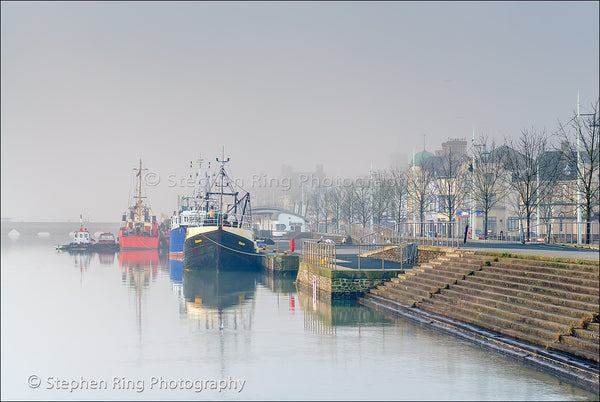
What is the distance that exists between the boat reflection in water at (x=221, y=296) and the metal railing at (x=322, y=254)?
429 centimetres

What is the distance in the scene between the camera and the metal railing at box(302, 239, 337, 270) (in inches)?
1381

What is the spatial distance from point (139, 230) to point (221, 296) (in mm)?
77242

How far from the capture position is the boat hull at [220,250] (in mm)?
56938

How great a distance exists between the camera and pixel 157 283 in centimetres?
4891

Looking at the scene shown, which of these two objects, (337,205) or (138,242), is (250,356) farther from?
(138,242)

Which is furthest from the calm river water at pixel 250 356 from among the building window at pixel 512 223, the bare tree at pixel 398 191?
the building window at pixel 512 223

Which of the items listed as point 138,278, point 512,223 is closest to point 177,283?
point 138,278

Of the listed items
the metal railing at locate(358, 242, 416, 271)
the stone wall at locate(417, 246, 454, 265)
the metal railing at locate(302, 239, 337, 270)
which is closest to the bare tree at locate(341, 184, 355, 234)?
the metal railing at locate(358, 242, 416, 271)

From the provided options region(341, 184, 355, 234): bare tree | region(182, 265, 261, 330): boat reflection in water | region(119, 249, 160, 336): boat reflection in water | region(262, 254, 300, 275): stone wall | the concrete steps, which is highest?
region(341, 184, 355, 234): bare tree

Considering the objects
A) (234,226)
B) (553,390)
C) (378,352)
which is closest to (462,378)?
(553,390)

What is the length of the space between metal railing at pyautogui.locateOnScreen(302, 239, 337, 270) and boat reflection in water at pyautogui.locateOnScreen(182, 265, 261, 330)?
4.29 m

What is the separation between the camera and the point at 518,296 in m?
21.0

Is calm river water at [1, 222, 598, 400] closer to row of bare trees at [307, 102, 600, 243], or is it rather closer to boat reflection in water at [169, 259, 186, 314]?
boat reflection in water at [169, 259, 186, 314]

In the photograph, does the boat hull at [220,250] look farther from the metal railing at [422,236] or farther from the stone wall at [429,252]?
the stone wall at [429,252]
